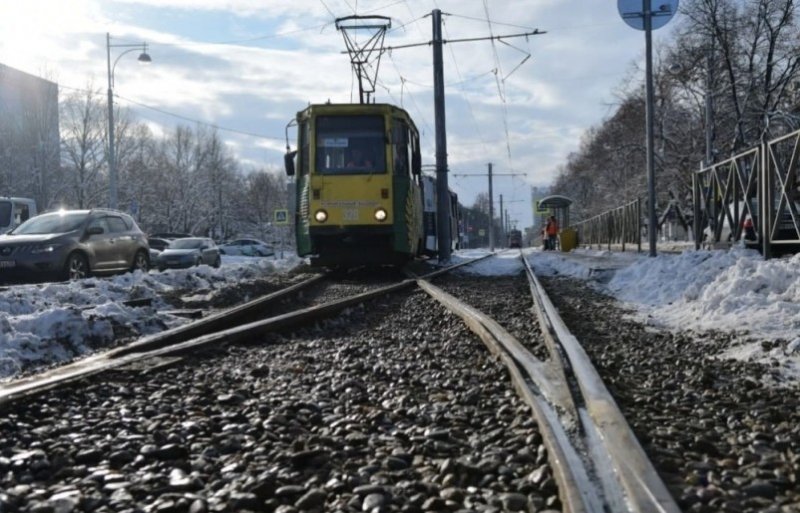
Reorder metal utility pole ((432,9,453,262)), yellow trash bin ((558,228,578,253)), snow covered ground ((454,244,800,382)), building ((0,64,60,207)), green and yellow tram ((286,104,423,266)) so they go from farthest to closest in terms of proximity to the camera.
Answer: building ((0,64,60,207)) → yellow trash bin ((558,228,578,253)) → metal utility pole ((432,9,453,262)) → green and yellow tram ((286,104,423,266)) → snow covered ground ((454,244,800,382))

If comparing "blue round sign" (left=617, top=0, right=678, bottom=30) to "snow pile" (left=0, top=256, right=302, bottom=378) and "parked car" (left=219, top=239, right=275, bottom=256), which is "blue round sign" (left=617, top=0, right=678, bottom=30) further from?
"parked car" (left=219, top=239, right=275, bottom=256)

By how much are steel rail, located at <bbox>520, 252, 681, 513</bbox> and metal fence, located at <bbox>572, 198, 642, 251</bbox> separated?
2066 centimetres

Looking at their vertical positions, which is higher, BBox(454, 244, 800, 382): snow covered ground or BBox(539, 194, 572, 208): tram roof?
BBox(539, 194, 572, 208): tram roof

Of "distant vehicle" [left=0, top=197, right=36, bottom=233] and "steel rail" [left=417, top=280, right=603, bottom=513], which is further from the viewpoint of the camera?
"distant vehicle" [left=0, top=197, right=36, bottom=233]

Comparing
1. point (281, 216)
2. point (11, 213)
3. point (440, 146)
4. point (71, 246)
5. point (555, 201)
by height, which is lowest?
point (71, 246)

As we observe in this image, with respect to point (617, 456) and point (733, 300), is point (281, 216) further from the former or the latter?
point (617, 456)

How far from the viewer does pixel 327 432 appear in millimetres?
3551

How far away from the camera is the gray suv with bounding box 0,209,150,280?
13766 millimetres

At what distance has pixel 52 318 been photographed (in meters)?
6.78

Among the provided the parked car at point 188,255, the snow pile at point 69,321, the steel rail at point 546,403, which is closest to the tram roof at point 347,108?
the snow pile at point 69,321

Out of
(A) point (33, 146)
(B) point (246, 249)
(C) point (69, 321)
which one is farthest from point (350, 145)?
(A) point (33, 146)

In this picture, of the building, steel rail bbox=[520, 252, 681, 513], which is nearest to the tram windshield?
steel rail bbox=[520, 252, 681, 513]

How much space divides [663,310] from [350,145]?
844cm

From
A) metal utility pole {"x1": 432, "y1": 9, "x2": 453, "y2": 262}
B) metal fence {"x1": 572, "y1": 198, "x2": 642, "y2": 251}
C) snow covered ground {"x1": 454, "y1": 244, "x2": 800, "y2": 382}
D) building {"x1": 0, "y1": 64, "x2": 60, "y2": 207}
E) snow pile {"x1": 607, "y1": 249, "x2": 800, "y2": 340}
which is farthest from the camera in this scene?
building {"x1": 0, "y1": 64, "x2": 60, "y2": 207}
